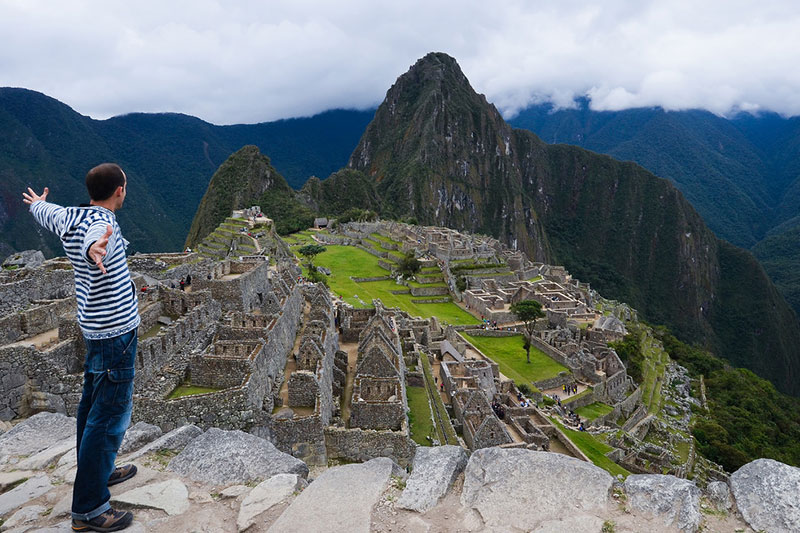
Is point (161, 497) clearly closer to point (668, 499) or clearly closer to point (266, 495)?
point (266, 495)

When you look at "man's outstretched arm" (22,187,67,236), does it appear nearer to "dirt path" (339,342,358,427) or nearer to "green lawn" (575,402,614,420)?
"dirt path" (339,342,358,427)

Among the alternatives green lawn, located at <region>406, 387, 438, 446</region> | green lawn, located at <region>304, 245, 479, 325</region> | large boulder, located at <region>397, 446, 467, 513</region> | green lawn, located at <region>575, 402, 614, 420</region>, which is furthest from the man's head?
green lawn, located at <region>304, 245, 479, 325</region>

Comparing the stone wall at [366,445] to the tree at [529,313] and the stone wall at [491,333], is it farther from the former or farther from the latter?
the tree at [529,313]

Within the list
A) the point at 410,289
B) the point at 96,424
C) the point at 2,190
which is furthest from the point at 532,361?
the point at 2,190

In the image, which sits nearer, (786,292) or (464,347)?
(464,347)

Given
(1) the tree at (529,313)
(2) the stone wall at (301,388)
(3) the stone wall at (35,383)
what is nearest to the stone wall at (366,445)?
(2) the stone wall at (301,388)

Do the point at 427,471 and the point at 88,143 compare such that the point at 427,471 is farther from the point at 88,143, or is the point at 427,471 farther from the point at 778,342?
the point at 778,342
